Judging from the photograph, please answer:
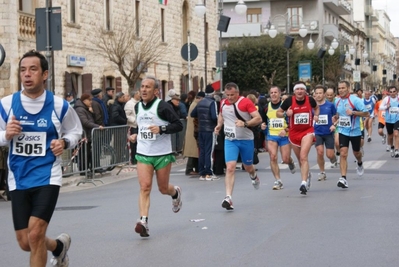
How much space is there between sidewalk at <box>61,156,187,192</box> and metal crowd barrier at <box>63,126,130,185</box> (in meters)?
0.09

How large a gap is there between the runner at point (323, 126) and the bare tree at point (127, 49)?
13.2 m

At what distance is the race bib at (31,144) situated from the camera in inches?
269

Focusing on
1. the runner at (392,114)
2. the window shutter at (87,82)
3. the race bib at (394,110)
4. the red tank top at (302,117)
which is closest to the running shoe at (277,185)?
the red tank top at (302,117)

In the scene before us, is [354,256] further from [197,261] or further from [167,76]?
[167,76]

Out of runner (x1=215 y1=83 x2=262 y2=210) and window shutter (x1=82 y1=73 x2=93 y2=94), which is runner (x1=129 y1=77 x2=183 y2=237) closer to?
runner (x1=215 y1=83 x2=262 y2=210)

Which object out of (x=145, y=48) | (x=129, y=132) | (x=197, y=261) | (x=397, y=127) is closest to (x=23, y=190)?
(x=197, y=261)

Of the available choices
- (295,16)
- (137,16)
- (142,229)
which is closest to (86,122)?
(142,229)

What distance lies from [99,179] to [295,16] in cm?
6041

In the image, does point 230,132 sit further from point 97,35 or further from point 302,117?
point 97,35

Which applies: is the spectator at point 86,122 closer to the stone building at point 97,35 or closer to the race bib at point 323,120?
the stone building at point 97,35

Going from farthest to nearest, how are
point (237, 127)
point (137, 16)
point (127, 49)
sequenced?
point (137, 16)
point (127, 49)
point (237, 127)

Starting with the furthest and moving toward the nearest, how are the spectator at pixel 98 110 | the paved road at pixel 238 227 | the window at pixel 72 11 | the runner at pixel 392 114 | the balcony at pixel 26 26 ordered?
1. the window at pixel 72 11
2. the balcony at pixel 26 26
3. the runner at pixel 392 114
4. the spectator at pixel 98 110
5. the paved road at pixel 238 227

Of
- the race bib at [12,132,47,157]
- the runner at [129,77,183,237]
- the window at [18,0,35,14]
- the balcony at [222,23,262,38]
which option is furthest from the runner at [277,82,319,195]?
the balcony at [222,23,262,38]

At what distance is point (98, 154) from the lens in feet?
60.1
